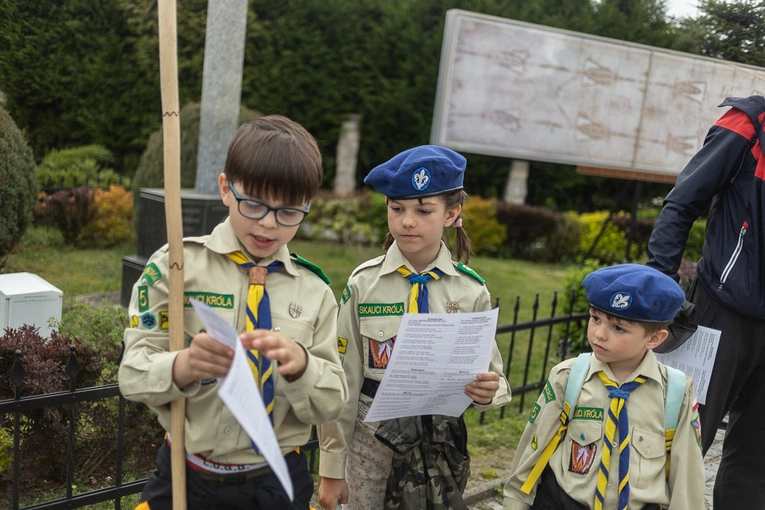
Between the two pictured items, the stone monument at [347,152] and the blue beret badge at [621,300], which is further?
the stone monument at [347,152]

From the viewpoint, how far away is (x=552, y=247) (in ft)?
42.9

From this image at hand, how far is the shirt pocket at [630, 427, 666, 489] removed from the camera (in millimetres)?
2252

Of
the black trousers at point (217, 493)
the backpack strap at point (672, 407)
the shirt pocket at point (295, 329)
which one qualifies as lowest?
the black trousers at point (217, 493)

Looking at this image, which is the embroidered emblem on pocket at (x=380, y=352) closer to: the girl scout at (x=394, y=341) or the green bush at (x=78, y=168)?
the girl scout at (x=394, y=341)

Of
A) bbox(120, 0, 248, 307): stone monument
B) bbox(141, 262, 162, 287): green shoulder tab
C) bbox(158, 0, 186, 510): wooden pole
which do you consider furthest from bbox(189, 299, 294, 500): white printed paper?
bbox(120, 0, 248, 307): stone monument

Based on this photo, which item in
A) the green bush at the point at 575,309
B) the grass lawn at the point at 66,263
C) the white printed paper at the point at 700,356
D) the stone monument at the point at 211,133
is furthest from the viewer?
the grass lawn at the point at 66,263

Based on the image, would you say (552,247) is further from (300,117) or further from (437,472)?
(437,472)

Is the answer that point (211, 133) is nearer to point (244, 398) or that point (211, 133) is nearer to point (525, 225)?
point (244, 398)

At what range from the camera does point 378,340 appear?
88.7 inches

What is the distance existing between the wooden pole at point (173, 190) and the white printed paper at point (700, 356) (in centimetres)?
195

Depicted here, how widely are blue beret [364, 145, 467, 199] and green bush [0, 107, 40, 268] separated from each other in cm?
456

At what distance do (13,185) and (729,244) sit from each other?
5.33 metres

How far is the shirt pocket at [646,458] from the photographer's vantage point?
2.25 meters

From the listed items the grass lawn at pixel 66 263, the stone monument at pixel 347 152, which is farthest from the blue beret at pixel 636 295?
the stone monument at pixel 347 152
